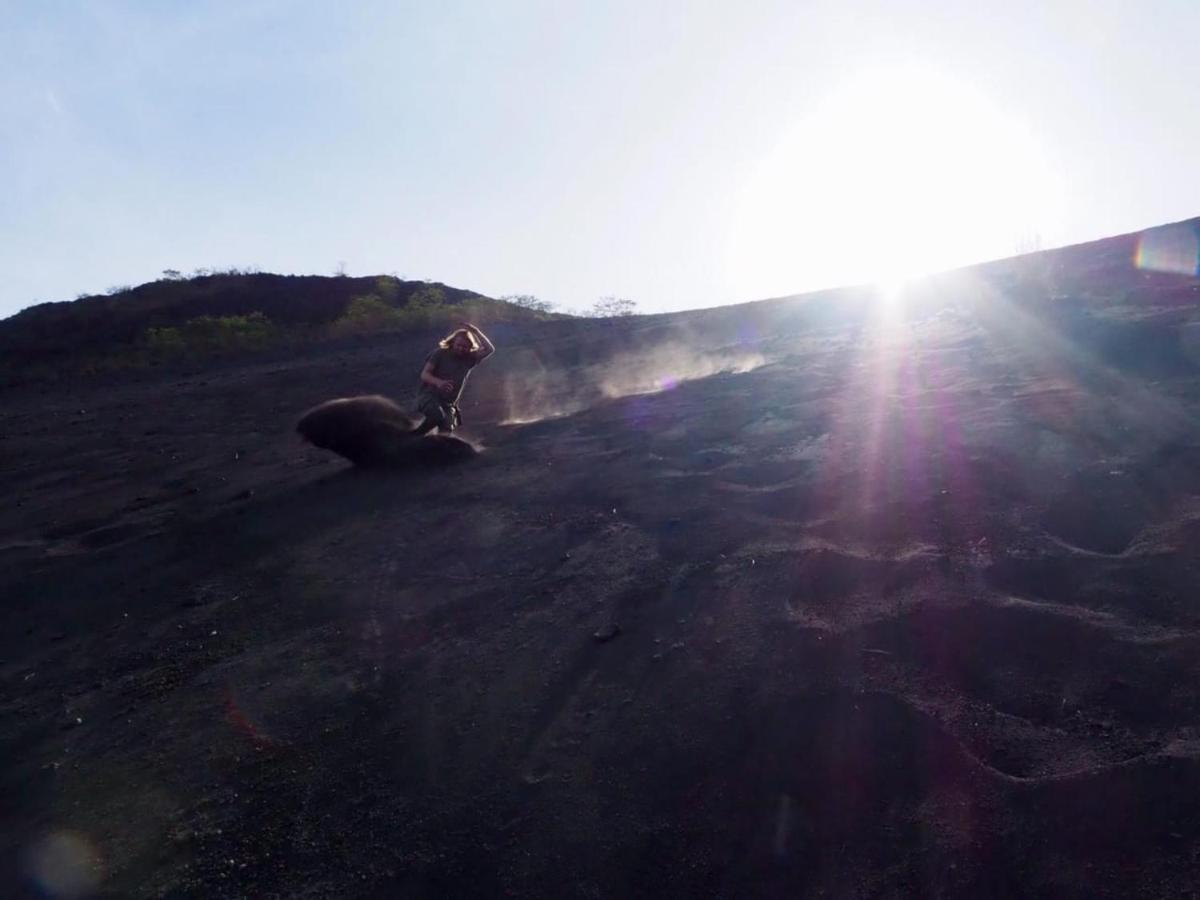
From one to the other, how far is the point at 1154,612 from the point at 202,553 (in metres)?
5.97

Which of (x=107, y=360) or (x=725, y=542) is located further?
(x=107, y=360)

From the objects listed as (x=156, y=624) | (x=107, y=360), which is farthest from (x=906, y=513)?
(x=107, y=360)

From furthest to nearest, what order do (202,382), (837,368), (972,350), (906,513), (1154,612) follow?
(202,382) < (837,368) < (972,350) < (906,513) < (1154,612)

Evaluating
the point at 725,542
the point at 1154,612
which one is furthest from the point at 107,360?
the point at 1154,612

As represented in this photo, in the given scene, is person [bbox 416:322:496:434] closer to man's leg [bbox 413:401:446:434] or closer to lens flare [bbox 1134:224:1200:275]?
man's leg [bbox 413:401:446:434]

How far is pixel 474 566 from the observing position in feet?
19.6

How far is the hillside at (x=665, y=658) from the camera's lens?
10.6 feet

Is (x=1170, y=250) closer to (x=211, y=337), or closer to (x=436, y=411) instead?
(x=436, y=411)

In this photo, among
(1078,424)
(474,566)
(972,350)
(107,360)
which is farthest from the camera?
(107,360)

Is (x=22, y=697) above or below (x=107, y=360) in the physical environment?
below

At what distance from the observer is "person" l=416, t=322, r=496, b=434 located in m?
9.20

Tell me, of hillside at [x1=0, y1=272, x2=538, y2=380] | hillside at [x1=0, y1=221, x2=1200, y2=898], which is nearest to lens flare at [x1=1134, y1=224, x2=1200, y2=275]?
hillside at [x1=0, y1=221, x2=1200, y2=898]

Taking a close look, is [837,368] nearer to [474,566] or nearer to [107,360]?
[474,566]

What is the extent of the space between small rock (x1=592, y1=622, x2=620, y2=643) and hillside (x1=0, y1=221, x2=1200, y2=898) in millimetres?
13
